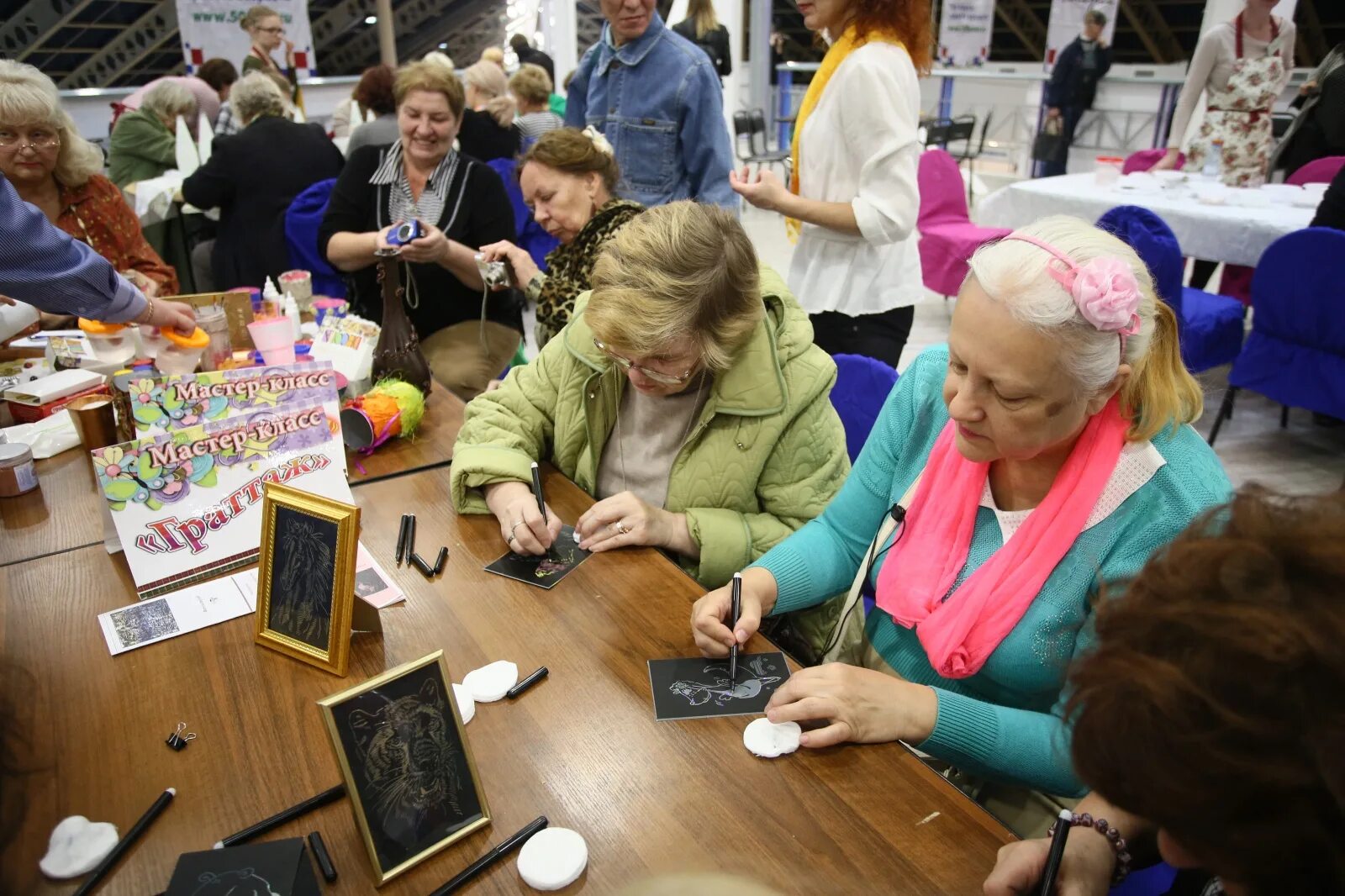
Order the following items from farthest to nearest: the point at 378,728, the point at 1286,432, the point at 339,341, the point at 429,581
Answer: the point at 1286,432 → the point at 339,341 → the point at 429,581 → the point at 378,728

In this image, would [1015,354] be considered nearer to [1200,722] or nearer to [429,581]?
[1200,722]

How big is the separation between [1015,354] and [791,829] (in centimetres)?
67

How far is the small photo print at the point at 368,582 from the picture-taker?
4.66 ft

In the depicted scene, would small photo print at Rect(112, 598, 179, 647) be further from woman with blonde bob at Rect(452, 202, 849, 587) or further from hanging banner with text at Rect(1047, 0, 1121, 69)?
hanging banner with text at Rect(1047, 0, 1121, 69)

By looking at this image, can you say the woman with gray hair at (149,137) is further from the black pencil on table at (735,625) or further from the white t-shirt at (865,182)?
the black pencil on table at (735,625)

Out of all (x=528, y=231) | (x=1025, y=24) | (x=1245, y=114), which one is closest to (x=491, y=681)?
(x=528, y=231)

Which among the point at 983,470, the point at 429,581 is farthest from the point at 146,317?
the point at 983,470

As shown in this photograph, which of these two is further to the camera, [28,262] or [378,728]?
[28,262]

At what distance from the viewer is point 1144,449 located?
4.02ft

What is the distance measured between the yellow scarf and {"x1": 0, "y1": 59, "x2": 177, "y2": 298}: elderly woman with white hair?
6.38 ft

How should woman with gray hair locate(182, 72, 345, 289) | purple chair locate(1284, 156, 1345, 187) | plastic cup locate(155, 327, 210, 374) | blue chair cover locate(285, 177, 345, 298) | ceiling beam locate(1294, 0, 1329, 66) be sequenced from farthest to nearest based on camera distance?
ceiling beam locate(1294, 0, 1329, 66) → purple chair locate(1284, 156, 1345, 187) → woman with gray hair locate(182, 72, 345, 289) → blue chair cover locate(285, 177, 345, 298) → plastic cup locate(155, 327, 210, 374)

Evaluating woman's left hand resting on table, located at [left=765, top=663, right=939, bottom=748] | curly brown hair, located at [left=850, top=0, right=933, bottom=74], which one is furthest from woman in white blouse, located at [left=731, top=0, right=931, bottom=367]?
woman's left hand resting on table, located at [left=765, top=663, right=939, bottom=748]

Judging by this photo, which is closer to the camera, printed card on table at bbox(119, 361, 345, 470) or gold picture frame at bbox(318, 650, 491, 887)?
gold picture frame at bbox(318, 650, 491, 887)

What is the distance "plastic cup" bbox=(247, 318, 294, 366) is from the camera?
218 centimetres
